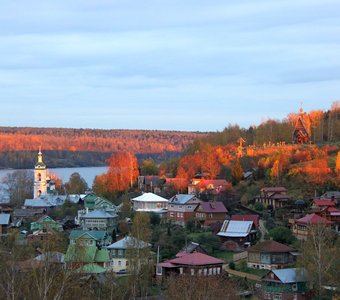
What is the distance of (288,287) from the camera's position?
2381 centimetres

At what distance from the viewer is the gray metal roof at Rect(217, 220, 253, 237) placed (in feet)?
103

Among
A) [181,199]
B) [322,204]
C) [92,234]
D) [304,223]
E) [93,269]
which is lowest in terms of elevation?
[93,269]

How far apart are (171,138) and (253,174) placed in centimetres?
8915

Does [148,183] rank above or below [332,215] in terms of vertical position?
above

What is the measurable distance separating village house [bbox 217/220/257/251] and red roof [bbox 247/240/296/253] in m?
2.96

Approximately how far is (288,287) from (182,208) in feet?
42.1

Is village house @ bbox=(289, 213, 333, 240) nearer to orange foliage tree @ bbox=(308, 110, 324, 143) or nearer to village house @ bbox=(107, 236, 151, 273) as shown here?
village house @ bbox=(107, 236, 151, 273)

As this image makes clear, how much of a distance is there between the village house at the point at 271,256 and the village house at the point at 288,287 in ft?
9.49

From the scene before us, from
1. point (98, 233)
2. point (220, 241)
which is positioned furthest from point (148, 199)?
point (220, 241)

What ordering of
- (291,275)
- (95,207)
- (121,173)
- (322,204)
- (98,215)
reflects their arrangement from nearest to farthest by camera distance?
(291,275) < (322,204) < (98,215) < (95,207) < (121,173)

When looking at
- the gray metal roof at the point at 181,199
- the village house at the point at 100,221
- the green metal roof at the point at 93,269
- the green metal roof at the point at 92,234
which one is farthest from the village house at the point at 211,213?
the green metal roof at the point at 93,269

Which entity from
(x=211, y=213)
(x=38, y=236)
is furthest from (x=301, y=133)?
(x=38, y=236)

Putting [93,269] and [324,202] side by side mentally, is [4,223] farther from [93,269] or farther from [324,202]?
[324,202]

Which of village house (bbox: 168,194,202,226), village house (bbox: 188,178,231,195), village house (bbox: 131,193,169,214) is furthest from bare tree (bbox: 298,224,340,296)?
village house (bbox: 188,178,231,195)
